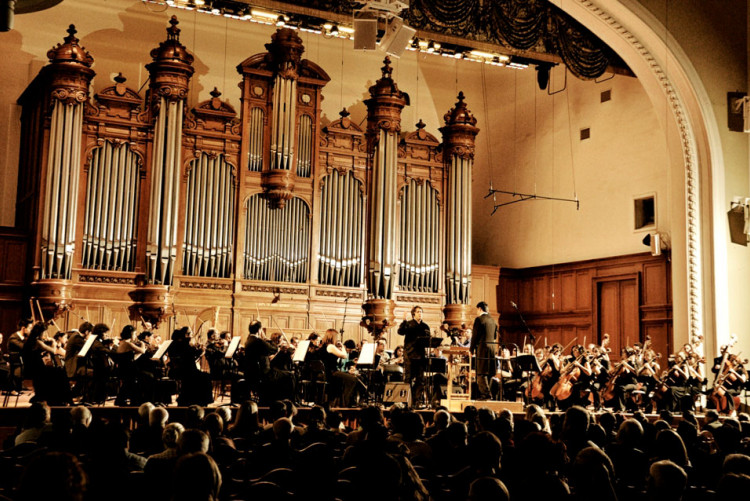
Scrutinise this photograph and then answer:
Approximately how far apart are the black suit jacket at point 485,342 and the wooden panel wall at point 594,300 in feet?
Result: 16.0

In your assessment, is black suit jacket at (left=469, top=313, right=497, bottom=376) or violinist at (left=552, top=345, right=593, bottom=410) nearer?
black suit jacket at (left=469, top=313, right=497, bottom=376)

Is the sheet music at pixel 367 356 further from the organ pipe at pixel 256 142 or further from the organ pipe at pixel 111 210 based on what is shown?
the organ pipe at pixel 256 142

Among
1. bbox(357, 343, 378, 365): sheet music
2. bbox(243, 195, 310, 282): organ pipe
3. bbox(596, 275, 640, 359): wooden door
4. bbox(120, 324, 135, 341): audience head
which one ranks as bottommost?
bbox(357, 343, 378, 365): sheet music

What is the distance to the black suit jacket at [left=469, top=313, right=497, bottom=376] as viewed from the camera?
405 inches

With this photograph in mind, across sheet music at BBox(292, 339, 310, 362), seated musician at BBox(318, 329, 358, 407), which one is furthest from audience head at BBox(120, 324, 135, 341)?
seated musician at BBox(318, 329, 358, 407)

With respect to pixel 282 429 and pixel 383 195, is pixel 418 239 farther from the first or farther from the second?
pixel 282 429

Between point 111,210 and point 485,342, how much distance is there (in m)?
6.34

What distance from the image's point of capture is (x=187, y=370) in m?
9.10

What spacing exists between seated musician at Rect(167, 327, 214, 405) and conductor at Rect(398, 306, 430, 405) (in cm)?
251

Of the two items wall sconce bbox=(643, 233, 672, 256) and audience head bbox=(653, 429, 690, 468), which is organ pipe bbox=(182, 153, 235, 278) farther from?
audience head bbox=(653, 429, 690, 468)

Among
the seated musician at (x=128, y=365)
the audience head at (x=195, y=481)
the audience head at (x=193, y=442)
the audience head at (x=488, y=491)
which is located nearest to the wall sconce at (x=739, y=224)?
the seated musician at (x=128, y=365)

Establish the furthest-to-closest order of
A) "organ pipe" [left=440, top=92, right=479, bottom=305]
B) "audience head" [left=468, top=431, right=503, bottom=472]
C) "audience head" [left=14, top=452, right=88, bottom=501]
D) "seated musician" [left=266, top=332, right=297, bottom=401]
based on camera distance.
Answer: "organ pipe" [left=440, top=92, right=479, bottom=305] → "seated musician" [left=266, top=332, right=297, bottom=401] → "audience head" [left=468, top=431, right=503, bottom=472] → "audience head" [left=14, top=452, right=88, bottom=501]

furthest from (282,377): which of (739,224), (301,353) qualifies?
(739,224)

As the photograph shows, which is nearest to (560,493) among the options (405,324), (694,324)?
(405,324)
